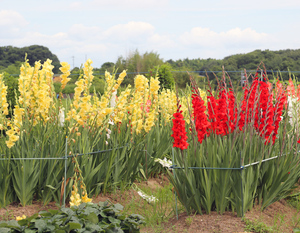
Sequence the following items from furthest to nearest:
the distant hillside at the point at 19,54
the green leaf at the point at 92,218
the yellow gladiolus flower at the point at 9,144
→ 1. the distant hillside at the point at 19,54
2. the yellow gladiolus flower at the point at 9,144
3. the green leaf at the point at 92,218

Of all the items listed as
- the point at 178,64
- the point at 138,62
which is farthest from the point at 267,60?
the point at 138,62

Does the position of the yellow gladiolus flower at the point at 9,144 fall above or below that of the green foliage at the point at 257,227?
above

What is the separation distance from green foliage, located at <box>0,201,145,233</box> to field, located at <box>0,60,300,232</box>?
12 mm

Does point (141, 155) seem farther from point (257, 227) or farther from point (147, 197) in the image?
point (257, 227)

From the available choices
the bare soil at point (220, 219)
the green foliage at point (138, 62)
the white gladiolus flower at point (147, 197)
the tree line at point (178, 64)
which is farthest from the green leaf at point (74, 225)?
the green foliage at point (138, 62)

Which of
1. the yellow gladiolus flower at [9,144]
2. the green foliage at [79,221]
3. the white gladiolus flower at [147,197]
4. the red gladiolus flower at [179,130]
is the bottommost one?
the white gladiolus flower at [147,197]

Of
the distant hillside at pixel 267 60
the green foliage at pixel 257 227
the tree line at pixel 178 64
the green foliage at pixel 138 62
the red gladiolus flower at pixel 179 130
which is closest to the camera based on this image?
the green foliage at pixel 257 227

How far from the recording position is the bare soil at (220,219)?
324 centimetres

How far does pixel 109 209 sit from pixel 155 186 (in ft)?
8.02

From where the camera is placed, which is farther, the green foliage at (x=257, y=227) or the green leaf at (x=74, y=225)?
the green foliage at (x=257, y=227)

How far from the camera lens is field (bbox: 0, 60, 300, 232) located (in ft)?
11.0

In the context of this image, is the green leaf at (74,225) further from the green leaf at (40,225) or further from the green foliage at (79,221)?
A: the green leaf at (40,225)

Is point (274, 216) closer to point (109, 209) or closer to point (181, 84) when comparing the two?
point (109, 209)

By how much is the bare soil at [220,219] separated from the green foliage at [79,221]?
567mm
